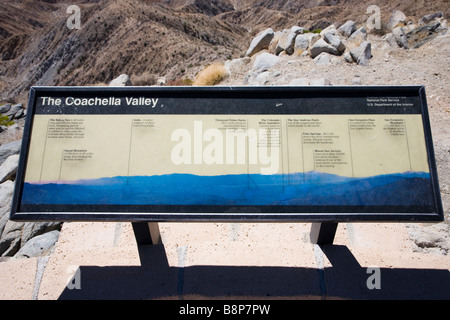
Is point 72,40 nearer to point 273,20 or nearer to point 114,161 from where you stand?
point 273,20

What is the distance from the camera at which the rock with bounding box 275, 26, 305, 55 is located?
26.1 feet

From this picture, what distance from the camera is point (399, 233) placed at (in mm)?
2229

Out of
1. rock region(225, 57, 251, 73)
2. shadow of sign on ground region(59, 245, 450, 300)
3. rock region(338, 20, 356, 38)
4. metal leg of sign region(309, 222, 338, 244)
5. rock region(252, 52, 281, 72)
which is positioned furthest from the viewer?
rock region(225, 57, 251, 73)

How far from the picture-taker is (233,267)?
5.97 feet

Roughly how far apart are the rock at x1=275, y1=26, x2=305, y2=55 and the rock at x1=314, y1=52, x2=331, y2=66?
3.75 feet

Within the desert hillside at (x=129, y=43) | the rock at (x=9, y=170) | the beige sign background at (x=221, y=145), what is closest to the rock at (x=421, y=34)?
the beige sign background at (x=221, y=145)

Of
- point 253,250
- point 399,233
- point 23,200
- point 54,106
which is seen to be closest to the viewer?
point 23,200

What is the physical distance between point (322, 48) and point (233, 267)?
6.82 metres

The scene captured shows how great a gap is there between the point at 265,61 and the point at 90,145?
665cm

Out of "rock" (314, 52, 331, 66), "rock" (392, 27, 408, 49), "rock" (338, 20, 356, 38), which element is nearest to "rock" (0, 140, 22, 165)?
"rock" (314, 52, 331, 66)

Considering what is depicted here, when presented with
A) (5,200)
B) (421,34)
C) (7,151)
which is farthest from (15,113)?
(421,34)

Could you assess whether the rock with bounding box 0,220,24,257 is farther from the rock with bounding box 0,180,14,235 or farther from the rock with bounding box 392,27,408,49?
the rock with bounding box 392,27,408,49

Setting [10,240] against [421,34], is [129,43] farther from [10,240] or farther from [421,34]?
[10,240]
